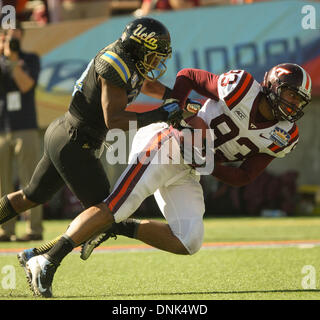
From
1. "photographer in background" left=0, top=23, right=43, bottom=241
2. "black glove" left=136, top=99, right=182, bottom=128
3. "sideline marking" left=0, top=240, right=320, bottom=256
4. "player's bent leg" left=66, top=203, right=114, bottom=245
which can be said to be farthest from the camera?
"photographer in background" left=0, top=23, right=43, bottom=241

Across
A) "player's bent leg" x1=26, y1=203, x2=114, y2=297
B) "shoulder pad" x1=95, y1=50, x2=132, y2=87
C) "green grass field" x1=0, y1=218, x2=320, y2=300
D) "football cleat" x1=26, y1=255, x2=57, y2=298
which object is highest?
"shoulder pad" x1=95, y1=50, x2=132, y2=87

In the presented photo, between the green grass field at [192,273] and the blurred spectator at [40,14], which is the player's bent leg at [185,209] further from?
the blurred spectator at [40,14]

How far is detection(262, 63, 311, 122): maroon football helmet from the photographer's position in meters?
4.37

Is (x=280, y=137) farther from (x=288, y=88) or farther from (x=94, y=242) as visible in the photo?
(x=94, y=242)

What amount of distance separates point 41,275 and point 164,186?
0.96m

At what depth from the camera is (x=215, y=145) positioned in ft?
14.8

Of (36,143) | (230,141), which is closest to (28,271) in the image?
(230,141)

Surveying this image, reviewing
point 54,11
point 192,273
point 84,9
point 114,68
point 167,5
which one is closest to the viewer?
point 114,68

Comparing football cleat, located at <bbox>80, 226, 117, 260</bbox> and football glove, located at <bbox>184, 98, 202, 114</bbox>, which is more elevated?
football glove, located at <bbox>184, 98, 202, 114</bbox>

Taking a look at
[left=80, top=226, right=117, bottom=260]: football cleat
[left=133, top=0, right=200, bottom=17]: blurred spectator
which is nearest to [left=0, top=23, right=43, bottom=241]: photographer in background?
[left=80, top=226, right=117, bottom=260]: football cleat

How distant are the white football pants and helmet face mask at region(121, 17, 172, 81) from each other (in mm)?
459

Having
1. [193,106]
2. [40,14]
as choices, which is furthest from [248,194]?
[193,106]

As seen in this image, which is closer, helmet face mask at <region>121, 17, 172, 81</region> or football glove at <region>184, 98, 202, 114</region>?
helmet face mask at <region>121, 17, 172, 81</region>

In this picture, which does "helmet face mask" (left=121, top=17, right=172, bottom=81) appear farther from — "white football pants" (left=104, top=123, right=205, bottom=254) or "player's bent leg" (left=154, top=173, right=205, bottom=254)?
"player's bent leg" (left=154, top=173, right=205, bottom=254)
